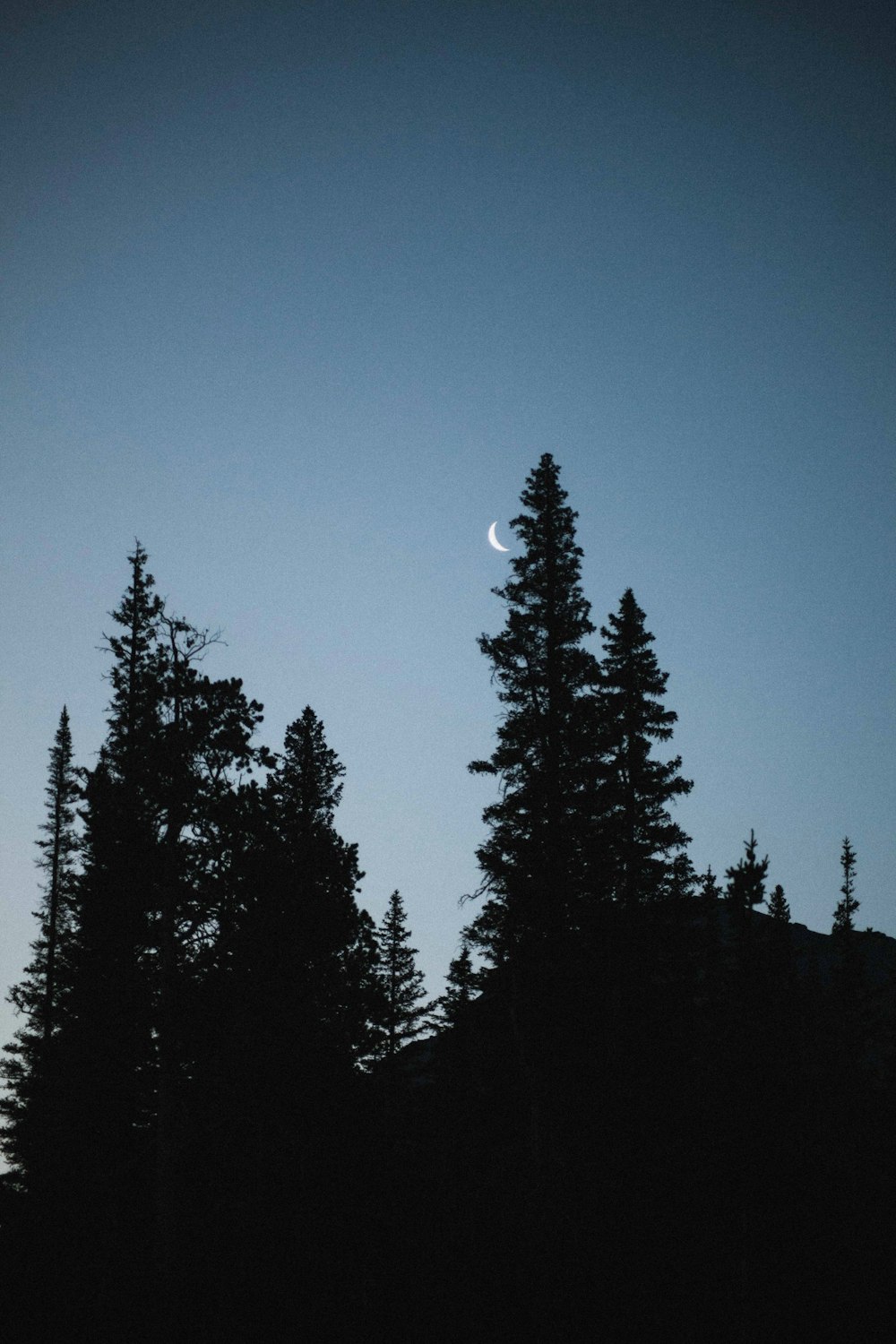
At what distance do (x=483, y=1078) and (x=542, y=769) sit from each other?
12.7 m

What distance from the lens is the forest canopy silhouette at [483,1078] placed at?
→ 55.3 feet

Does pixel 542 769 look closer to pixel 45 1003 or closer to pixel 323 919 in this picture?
pixel 323 919

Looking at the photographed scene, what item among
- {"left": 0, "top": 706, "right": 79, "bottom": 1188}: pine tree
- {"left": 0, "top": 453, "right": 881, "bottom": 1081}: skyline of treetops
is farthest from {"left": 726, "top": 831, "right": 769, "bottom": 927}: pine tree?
{"left": 0, "top": 706, "right": 79, "bottom": 1188}: pine tree

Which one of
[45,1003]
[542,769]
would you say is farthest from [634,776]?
[45,1003]

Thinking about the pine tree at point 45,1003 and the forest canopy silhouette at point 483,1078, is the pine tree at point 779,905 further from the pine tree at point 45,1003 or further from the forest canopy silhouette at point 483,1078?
the pine tree at point 45,1003

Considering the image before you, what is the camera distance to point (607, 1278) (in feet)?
55.4

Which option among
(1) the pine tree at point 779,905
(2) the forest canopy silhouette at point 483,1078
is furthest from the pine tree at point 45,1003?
(1) the pine tree at point 779,905

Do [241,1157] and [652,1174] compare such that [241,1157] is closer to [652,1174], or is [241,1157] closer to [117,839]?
[117,839]

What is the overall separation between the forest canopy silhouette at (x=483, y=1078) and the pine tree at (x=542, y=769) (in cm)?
8

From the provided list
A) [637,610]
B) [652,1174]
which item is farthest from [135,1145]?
[637,610]

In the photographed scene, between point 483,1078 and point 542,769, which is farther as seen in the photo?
point 483,1078

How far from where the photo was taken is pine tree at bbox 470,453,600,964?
887 inches

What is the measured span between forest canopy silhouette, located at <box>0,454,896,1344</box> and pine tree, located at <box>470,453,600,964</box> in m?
0.08

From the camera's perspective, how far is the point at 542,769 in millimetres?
23312
